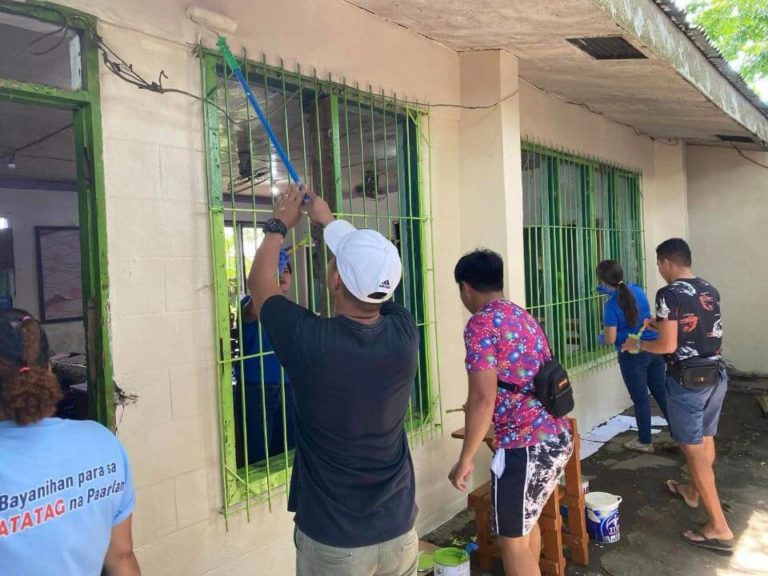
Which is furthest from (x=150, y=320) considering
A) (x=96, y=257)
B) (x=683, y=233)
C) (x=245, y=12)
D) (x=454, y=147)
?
(x=683, y=233)

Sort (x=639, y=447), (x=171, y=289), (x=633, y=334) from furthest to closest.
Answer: (x=639, y=447), (x=633, y=334), (x=171, y=289)

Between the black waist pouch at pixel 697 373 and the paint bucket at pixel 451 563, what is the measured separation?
1.67 meters

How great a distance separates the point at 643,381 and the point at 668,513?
1326 mm

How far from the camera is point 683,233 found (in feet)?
24.9

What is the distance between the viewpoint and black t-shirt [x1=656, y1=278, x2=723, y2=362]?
11.3ft

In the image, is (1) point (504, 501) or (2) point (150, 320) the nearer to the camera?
(2) point (150, 320)

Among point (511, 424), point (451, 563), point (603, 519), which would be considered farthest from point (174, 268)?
point (603, 519)

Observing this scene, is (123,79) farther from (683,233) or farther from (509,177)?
(683,233)

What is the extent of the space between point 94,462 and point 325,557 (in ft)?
2.45

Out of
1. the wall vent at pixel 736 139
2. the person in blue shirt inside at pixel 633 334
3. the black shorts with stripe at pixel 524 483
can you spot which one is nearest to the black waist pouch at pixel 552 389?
the black shorts with stripe at pixel 524 483

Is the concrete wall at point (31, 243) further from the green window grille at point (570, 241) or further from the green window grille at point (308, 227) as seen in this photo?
the green window grille at point (570, 241)

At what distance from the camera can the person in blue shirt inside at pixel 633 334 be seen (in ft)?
15.6

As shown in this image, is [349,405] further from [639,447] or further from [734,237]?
[734,237]

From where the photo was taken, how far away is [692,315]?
344cm
